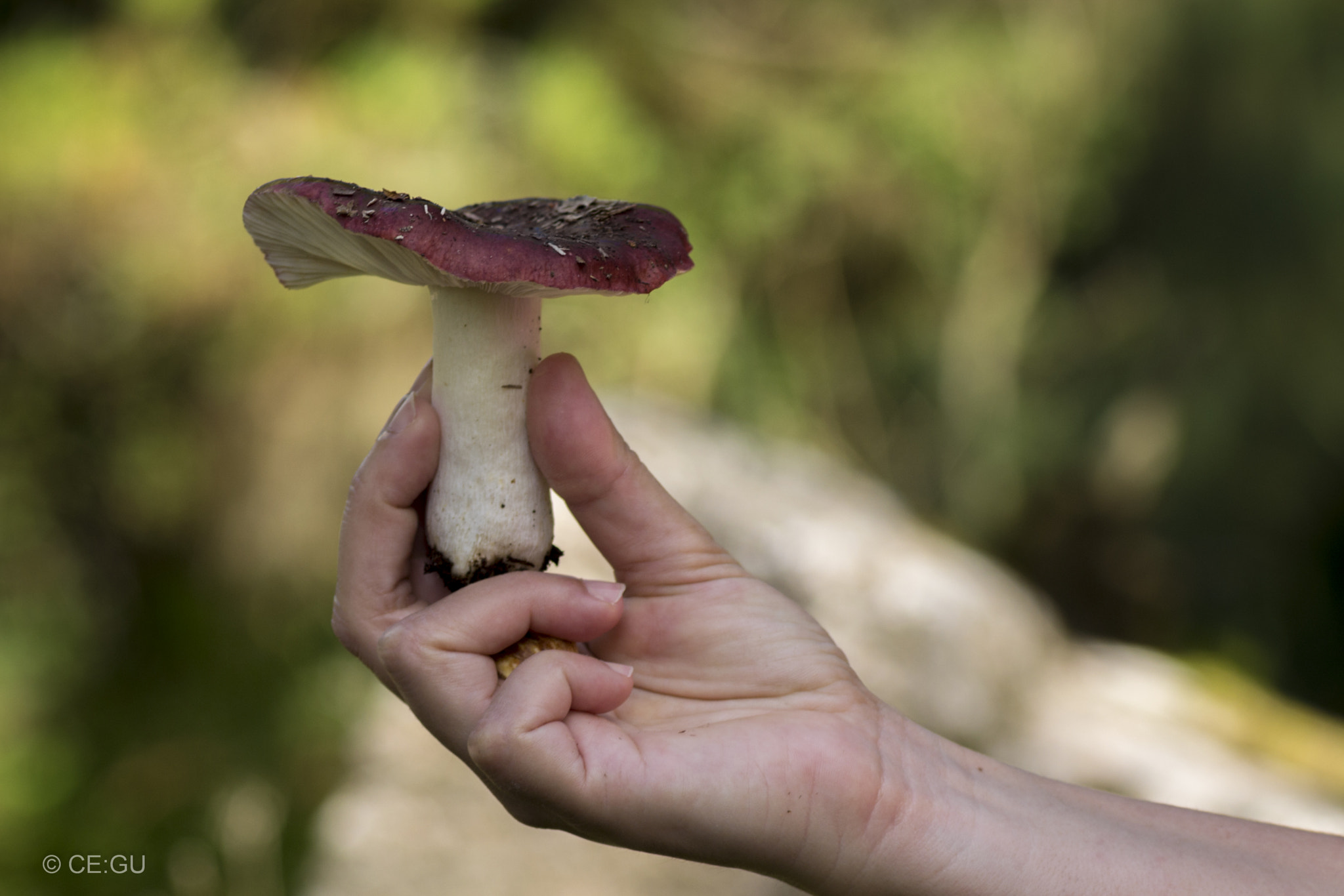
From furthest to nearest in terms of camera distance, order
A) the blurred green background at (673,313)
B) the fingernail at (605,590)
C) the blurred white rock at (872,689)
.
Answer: the blurred green background at (673,313)
the blurred white rock at (872,689)
the fingernail at (605,590)

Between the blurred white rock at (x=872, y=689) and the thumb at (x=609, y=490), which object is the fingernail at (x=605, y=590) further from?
the blurred white rock at (x=872, y=689)

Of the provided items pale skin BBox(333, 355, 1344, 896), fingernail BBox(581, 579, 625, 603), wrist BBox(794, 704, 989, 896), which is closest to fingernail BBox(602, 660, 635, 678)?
pale skin BBox(333, 355, 1344, 896)

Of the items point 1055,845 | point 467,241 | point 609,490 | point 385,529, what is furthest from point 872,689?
point 467,241

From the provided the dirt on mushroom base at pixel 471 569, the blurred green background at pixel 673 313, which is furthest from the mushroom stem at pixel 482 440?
the blurred green background at pixel 673 313

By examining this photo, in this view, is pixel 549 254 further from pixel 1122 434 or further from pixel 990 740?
pixel 1122 434

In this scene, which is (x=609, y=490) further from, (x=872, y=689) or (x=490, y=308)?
(x=872, y=689)

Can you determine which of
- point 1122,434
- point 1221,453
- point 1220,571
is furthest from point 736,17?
point 1220,571
